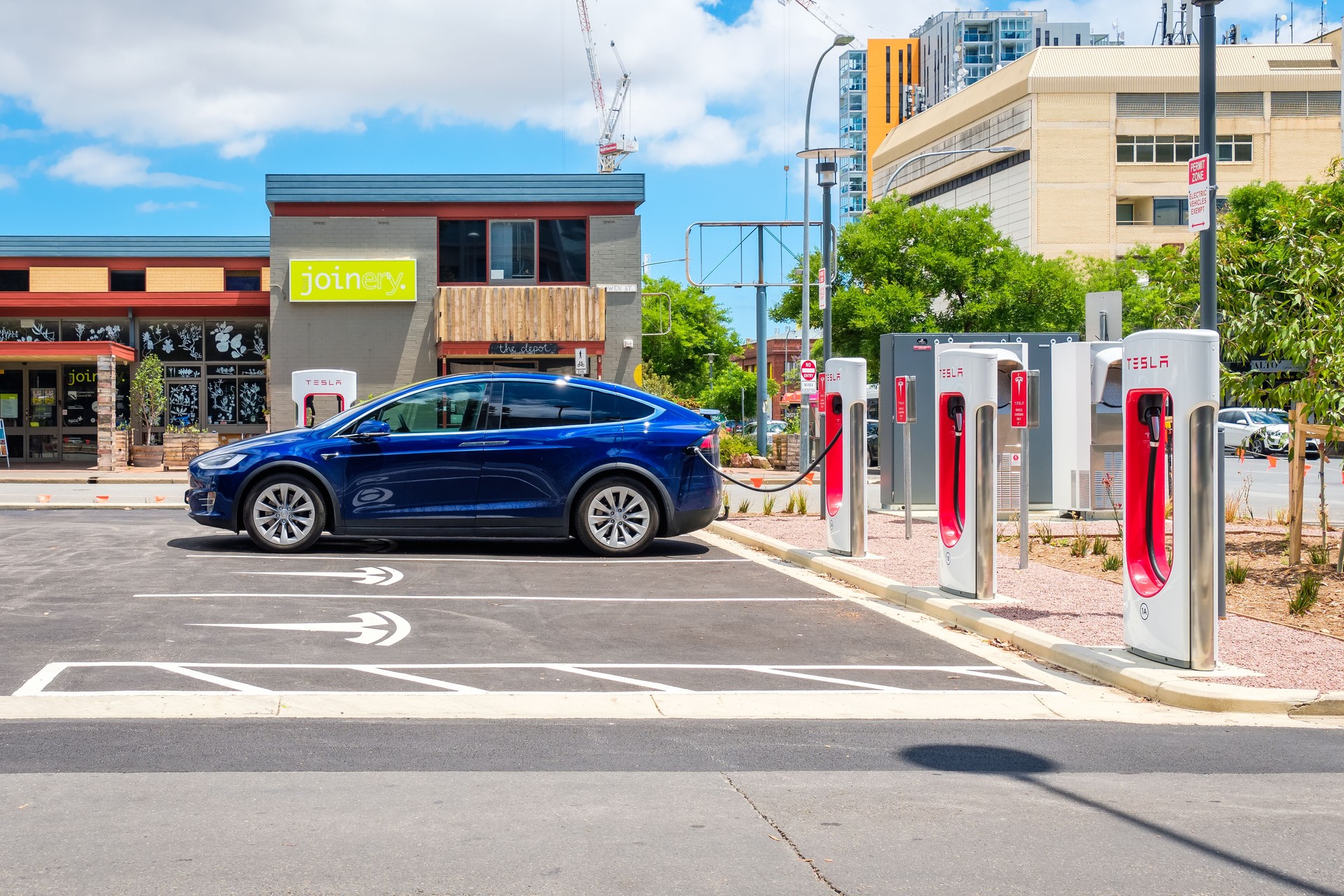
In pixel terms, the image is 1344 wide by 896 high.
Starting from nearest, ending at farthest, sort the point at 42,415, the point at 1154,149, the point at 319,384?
the point at 319,384 < the point at 42,415 < the point at 1154,149

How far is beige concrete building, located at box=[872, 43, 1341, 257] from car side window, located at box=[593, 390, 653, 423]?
60.9 metres

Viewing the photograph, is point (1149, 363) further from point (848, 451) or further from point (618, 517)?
point (618, 517)

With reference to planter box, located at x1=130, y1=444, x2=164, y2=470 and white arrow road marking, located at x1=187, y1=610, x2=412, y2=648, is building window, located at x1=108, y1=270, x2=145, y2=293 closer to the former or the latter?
planter box, located at x1=130, y1=444, x2=164, y2=470

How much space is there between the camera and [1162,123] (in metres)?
68.8

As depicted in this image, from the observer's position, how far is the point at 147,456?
31.7 metres

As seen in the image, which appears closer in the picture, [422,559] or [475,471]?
[422,559]

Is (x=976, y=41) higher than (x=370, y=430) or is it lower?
higher

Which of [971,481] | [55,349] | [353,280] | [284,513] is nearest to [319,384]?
[284,513]

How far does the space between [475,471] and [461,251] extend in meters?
20.4

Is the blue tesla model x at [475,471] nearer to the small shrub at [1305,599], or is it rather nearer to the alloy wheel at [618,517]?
the alloy wheel at [618,517]

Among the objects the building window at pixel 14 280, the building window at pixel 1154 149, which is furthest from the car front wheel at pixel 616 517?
the building window at pixel 1154 149

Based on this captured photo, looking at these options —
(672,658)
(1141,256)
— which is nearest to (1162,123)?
(1141,256)

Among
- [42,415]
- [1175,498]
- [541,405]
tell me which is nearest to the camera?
[1175,498]

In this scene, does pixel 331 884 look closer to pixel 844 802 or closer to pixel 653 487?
pixel 844 802
